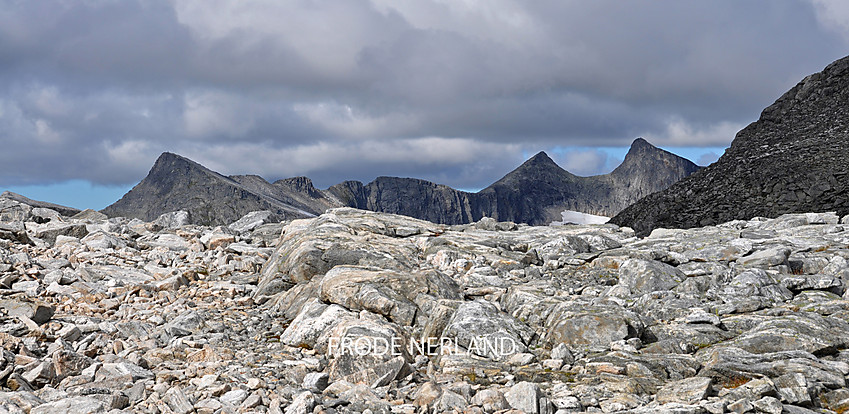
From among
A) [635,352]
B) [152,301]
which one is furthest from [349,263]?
[635,352]

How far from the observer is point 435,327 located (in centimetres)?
1496

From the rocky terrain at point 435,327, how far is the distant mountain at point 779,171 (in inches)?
1944

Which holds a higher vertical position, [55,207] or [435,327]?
[55,207]

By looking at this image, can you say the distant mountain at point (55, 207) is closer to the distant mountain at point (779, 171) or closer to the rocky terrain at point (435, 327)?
the rocky terrain at point (435, 327)

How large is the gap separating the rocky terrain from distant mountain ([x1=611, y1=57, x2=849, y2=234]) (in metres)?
49.4

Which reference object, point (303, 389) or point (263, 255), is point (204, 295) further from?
point (303, 389)

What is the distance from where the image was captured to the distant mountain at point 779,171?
65875 mm

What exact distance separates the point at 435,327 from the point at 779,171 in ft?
237

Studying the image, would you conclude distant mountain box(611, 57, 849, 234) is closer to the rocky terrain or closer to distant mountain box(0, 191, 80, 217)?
the rocky terrain

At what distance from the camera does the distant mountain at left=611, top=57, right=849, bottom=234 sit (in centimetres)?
6588

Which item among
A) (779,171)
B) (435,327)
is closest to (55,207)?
(435,327)

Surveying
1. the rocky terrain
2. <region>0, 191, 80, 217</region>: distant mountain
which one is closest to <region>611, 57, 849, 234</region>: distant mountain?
the rocky terrain

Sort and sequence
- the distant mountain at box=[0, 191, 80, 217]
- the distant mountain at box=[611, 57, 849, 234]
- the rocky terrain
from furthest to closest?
the distant mountain at box=[611, 57, 849, 234]
the distant mountain at box=[0, 191, 80, 217]
the rocky terrain

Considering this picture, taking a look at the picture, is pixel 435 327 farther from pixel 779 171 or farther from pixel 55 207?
pixel 55 207
